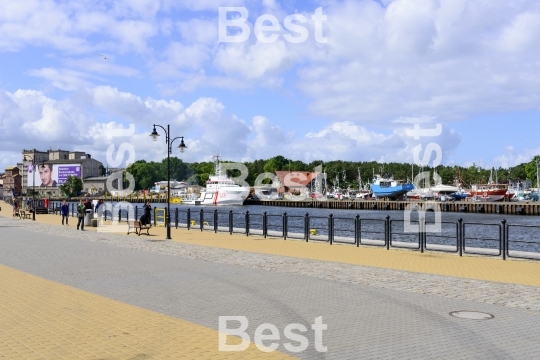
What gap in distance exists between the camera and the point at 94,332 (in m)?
8.41

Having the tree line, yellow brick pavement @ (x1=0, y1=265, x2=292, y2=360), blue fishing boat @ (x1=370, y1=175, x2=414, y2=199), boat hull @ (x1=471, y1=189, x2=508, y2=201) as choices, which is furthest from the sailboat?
yellow brick pavement @ (x1=0, y1=265, x2=292, y2=360)

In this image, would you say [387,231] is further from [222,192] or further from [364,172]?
[364,172]

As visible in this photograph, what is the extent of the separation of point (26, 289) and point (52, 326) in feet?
12.9

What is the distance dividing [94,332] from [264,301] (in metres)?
3.64

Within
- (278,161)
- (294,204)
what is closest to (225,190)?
(294,204)

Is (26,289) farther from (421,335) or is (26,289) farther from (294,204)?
(294,204)

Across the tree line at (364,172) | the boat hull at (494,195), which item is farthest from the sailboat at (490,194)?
the tree line at (364,172)

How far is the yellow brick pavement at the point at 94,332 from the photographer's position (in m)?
7.27

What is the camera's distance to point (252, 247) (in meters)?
21.8

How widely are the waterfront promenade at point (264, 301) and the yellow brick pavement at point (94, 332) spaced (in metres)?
0.02

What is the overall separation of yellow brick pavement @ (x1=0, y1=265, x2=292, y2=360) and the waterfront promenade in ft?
0.07

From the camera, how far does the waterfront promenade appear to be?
7672 mm

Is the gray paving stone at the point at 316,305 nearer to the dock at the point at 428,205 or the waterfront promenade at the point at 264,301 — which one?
the waterfront promenade at the point at 264,301

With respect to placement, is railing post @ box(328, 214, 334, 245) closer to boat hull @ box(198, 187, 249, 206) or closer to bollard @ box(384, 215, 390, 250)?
bollard @ box(384, 215, 390, 250)
